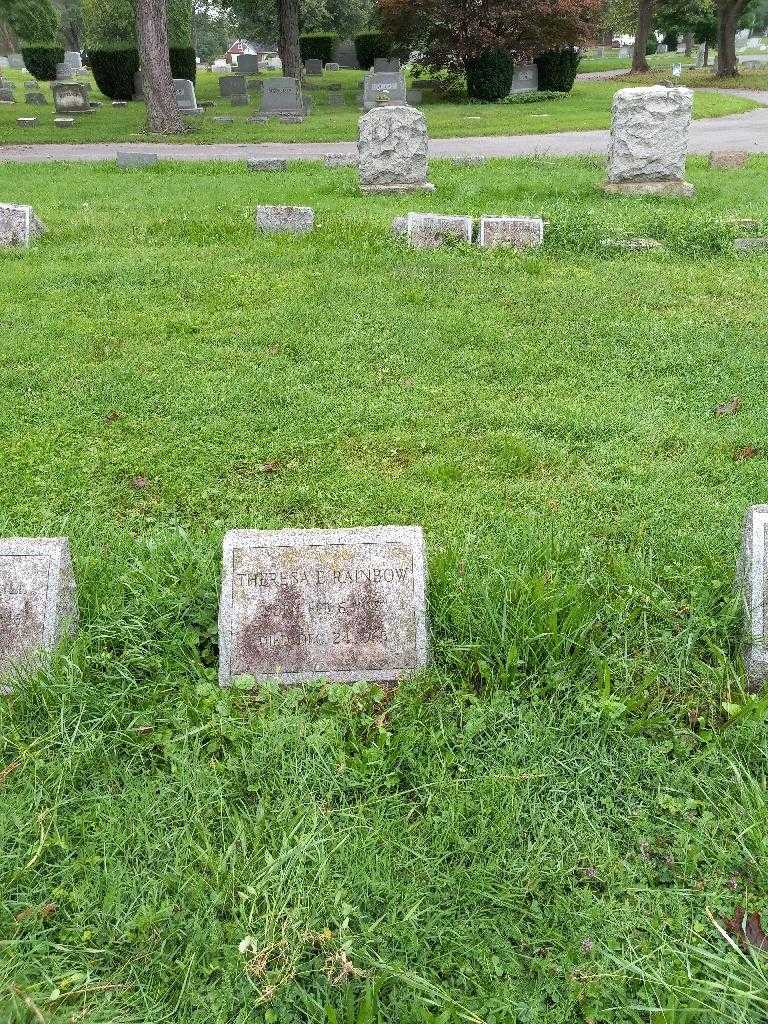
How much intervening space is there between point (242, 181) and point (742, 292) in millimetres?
8636

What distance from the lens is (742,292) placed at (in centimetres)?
716

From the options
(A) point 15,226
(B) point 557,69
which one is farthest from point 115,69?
(A) point 15,226

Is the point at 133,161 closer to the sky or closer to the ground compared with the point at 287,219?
closer to the sky

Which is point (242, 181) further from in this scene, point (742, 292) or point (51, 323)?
point (742, 292)

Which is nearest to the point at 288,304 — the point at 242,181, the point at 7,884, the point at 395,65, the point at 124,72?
the point at 7,884

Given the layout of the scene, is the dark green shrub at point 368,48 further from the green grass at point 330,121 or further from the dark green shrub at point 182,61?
the green grass at point 330,121

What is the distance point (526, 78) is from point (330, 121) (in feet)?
34.5

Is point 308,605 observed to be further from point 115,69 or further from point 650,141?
point 115,69

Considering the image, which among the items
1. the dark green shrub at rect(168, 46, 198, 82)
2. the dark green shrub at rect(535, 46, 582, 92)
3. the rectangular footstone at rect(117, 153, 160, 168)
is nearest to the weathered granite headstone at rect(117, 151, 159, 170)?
the rectangular footstone at rect(117, 153, 160, 168)

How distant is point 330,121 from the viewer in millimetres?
22375

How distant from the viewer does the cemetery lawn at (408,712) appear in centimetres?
214

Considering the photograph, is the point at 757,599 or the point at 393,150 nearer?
the point at 757,599

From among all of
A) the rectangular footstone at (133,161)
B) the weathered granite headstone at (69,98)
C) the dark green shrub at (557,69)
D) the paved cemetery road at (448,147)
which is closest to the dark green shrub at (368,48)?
the dark green shrub at (557,69)

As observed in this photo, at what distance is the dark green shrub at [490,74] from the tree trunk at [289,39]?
235 inches
